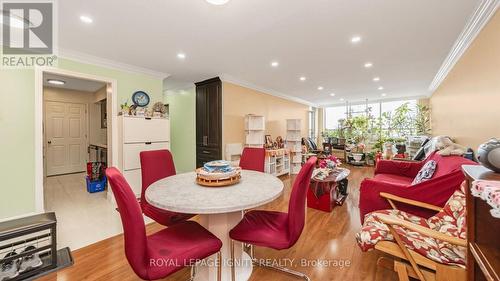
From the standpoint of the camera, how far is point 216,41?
2691 mm

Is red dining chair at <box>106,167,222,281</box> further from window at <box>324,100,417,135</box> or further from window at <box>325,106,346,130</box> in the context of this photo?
window at <box>325,106,346,130</box>

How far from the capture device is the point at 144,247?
1.04 meters

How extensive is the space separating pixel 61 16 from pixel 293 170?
214 inches

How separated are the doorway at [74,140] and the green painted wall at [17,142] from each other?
45cm

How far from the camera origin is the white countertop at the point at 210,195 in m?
1.21

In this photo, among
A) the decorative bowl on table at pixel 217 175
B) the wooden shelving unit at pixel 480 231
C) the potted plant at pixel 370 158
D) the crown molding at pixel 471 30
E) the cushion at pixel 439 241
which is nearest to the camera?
the wooden shelving unit at pixel 480 231

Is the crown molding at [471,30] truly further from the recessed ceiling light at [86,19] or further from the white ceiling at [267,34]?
the recessed ceiling light at [86,19]

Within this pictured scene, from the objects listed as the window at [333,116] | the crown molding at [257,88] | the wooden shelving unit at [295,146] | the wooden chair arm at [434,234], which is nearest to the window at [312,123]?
the window at [333,116]

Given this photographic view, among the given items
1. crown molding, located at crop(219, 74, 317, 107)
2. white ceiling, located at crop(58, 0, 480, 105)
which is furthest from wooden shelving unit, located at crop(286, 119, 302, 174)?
white ceiling, located at crop(58, 0, 480, 105)

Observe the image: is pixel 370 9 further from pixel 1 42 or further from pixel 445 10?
pixel 1 42

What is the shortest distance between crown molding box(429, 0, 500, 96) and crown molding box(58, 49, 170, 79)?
4592 millimetres

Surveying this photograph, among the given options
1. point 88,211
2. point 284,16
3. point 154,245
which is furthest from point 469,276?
point 88,211

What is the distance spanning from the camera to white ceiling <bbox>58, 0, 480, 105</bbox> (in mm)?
1963

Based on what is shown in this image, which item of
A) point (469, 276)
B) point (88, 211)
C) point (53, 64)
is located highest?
point (53, 64)
